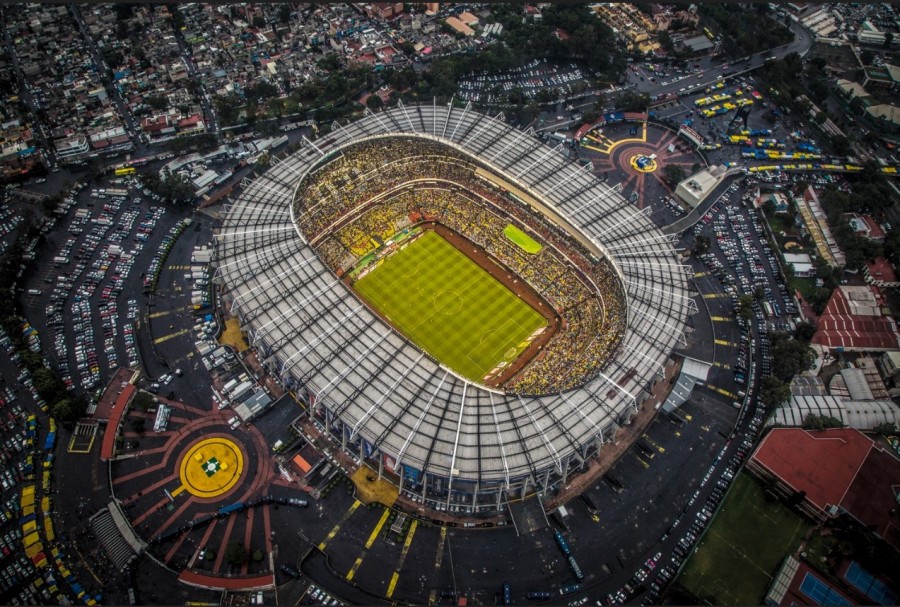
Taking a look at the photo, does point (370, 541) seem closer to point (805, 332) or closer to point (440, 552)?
point (440, 552)

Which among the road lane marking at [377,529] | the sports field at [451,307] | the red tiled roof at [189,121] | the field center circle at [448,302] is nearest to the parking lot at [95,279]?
the red tiled roof at [189,121]

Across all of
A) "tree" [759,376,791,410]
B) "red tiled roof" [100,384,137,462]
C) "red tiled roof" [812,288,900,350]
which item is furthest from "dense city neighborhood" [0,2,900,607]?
"tree" [759,376,791,410]

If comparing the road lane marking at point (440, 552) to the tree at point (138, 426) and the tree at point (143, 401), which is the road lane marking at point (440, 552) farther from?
the tree at point (143, 401)

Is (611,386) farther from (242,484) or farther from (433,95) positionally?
(433,95)

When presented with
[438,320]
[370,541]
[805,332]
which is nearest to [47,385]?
[370,541]

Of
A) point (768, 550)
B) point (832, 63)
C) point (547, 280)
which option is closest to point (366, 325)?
point (547, 280)

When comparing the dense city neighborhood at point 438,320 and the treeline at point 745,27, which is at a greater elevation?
the treeline at point 745,27
